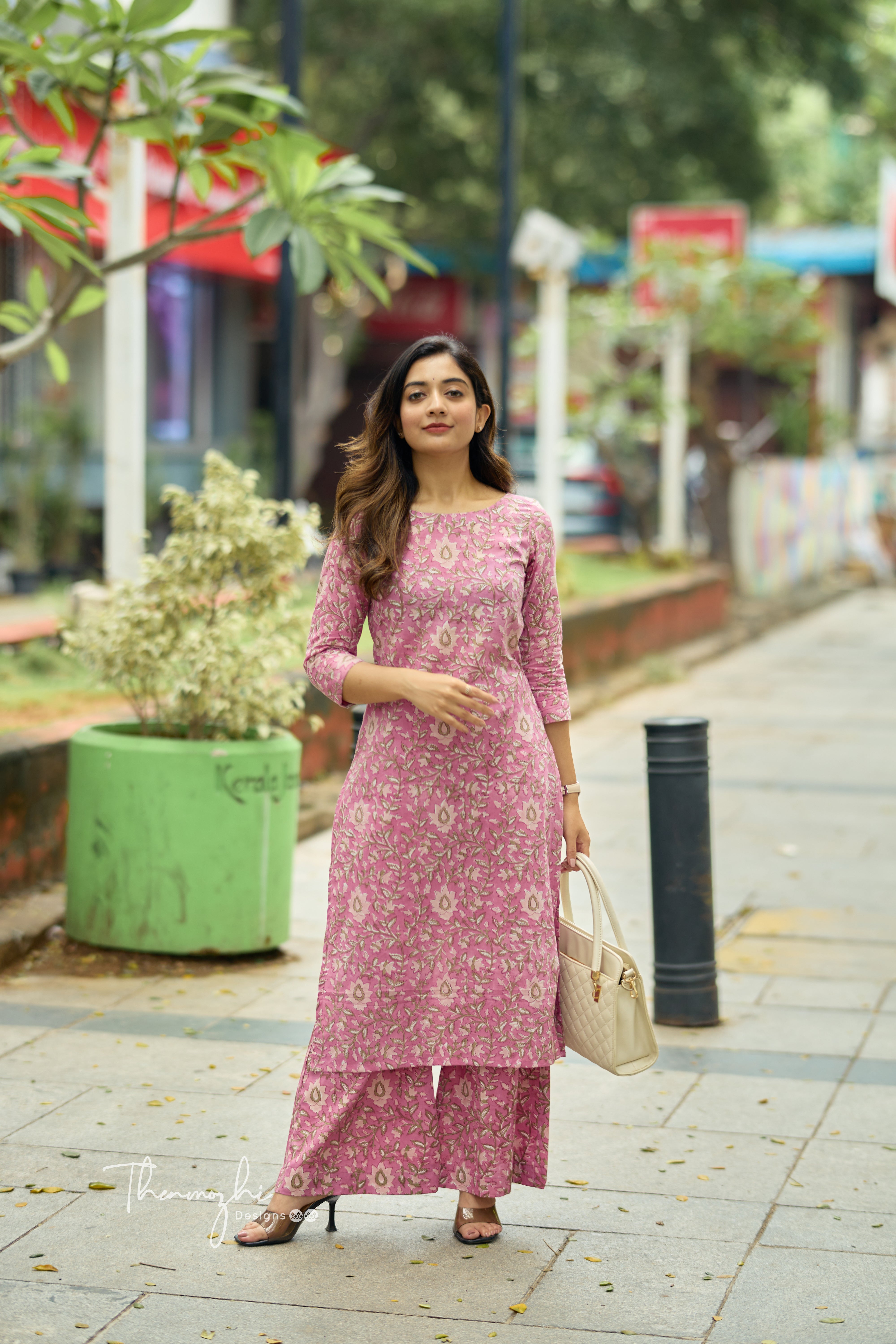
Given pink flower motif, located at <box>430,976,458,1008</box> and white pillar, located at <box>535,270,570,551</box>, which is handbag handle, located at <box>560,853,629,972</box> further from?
white pillar, located at <box>535,270,570,551</box>

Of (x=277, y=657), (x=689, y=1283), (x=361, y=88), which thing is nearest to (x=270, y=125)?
(x=277, y=657)

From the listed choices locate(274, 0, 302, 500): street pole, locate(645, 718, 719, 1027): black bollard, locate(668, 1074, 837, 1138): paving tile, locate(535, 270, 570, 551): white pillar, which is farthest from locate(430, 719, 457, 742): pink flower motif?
locate(535, 270, 570, 551): white pillar

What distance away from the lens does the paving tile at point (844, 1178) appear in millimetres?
4078

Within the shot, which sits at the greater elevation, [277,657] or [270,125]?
[270,125]

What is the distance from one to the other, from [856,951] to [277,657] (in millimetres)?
2315

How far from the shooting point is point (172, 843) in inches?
231

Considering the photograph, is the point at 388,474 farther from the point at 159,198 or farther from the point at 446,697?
the point at 159,198

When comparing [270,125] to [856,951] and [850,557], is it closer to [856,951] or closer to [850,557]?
[856,951]

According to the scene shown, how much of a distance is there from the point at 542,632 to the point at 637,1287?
4.38 ft

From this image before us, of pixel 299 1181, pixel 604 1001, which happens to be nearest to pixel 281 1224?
pixel 299 1181

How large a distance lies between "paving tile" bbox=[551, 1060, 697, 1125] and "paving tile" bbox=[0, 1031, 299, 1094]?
0.76 meters

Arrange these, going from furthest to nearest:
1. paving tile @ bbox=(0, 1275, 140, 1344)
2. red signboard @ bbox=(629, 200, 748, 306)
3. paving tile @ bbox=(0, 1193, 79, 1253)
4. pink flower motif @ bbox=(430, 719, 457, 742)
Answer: red signboard @ bbox=(629, 200, 748, 306) < paving tile @ bbox=(0, 1193, 79, 1253) < pink flower motif @ bbox=(430, 719, 457, 742) < paving tile @ bbox=(0, 1275, 140, 1344)

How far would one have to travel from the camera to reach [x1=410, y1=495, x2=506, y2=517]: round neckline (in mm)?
3713

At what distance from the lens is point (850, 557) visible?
25016 mm
